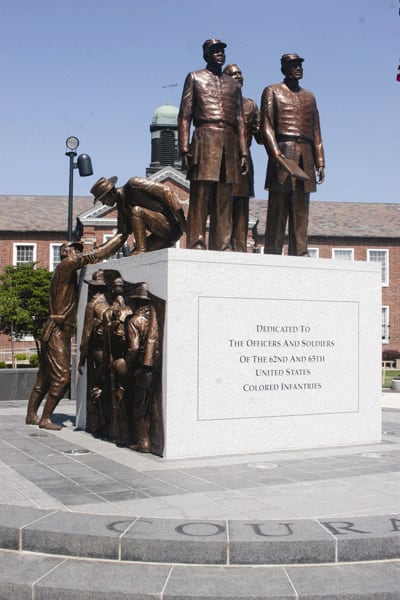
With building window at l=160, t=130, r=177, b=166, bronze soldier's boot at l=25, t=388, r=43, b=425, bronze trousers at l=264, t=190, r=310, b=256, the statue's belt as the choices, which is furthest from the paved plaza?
building window at l=160, t=130, r=177, b=166

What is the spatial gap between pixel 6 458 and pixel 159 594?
4597 mm

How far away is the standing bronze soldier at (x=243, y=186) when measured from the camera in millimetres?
10797

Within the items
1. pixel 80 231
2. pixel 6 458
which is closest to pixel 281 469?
pixel 6 458

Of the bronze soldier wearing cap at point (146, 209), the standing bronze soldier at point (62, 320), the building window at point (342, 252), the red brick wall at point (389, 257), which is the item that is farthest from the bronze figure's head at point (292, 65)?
the building window at point (342, 252)

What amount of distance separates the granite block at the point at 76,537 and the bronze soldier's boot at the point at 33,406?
6322mm

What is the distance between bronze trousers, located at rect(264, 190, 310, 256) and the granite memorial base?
0.86 metres

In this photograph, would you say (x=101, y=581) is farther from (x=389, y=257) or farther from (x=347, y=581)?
(x=389, y=257)

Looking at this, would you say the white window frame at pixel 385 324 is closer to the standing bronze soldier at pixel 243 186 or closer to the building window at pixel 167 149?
the building window at pixel 167 149

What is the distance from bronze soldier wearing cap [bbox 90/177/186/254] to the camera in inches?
423

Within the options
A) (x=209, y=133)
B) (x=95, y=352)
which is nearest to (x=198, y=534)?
(x=95, y=352)

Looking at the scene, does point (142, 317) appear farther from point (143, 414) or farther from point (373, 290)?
point (373, 290)

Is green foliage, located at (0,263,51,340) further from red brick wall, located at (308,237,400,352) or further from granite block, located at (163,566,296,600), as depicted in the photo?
granite block, located at (163,566,296,600)

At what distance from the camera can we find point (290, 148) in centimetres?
1030

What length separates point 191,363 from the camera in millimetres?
8898
